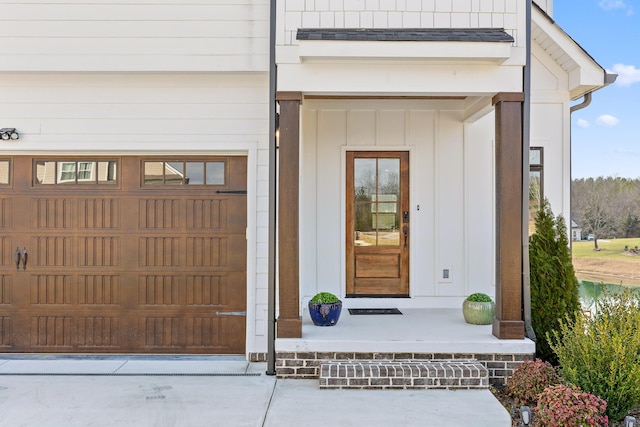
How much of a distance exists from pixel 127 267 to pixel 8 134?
6.31 feet

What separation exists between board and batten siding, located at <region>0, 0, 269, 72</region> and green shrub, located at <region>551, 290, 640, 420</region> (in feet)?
12.8

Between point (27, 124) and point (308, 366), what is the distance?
400 cm

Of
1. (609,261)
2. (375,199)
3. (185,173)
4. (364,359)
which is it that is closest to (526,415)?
(364,359)

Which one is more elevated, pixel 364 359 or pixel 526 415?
pixel 364 359

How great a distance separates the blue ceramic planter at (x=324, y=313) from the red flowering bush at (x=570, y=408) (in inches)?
83.2

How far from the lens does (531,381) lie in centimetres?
398

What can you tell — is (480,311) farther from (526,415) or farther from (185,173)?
(185,173)

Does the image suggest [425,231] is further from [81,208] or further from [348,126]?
[81,208]

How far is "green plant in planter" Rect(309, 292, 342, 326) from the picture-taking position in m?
4.97

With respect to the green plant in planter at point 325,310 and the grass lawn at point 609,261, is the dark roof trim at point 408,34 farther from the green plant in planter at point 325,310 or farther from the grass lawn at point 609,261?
the grass lawn at point 609,261

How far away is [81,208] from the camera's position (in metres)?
5.31

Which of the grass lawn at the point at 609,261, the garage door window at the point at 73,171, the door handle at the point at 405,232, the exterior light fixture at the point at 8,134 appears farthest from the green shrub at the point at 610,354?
the grass lawn at the point at 609,261

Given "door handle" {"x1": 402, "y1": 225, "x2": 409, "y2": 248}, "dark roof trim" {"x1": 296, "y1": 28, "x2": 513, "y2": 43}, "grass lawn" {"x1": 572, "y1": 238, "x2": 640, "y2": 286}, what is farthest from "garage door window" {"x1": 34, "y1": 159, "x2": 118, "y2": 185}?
"grass lawn" {"x1": 572, "y1": 238, "x2": 640, "y2": 286}

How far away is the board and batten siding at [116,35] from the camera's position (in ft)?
16.0
